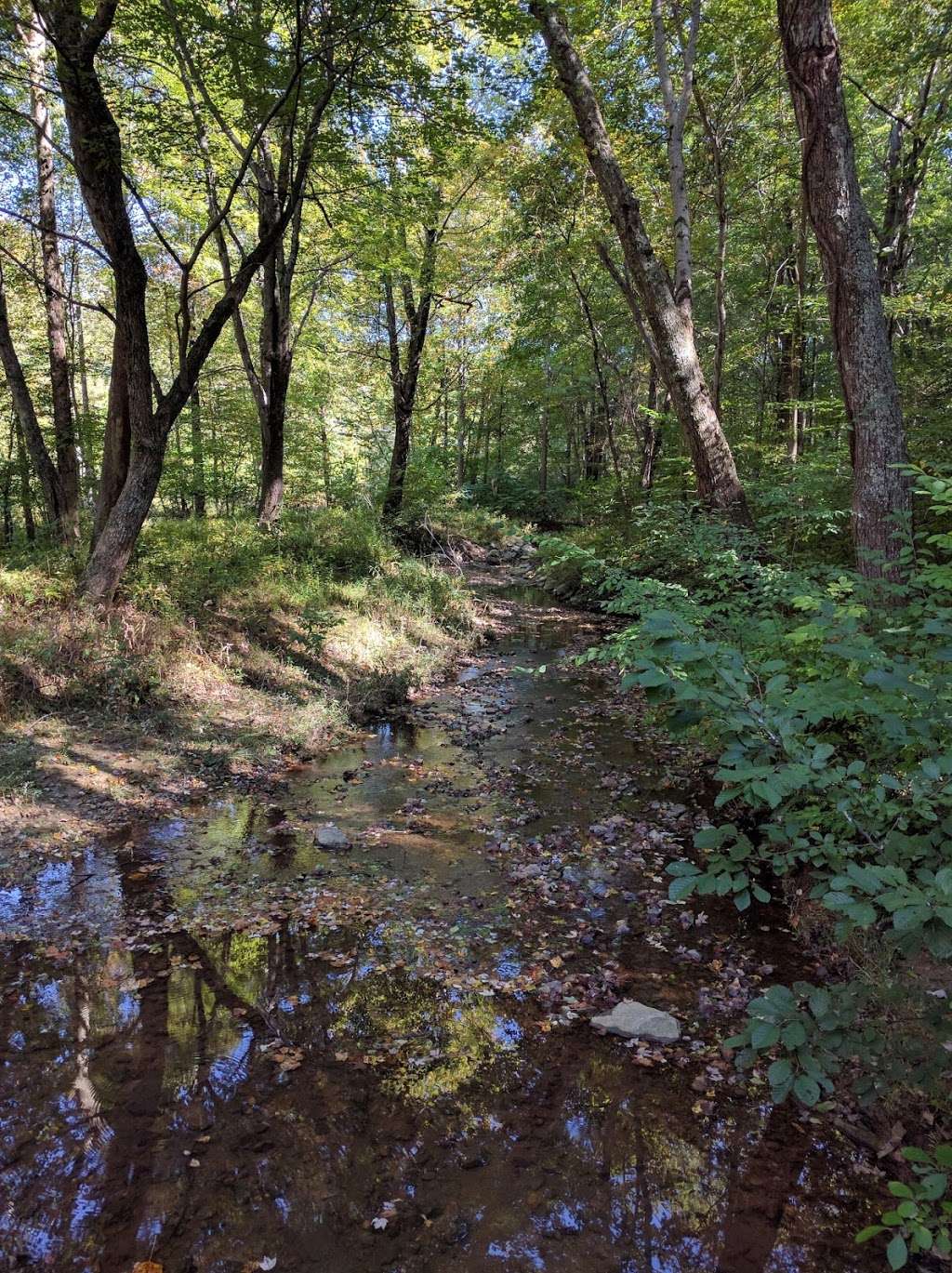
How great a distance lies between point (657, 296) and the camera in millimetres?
8344

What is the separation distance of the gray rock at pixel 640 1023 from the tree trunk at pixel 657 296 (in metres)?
6.20

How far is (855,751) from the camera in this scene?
4738mm

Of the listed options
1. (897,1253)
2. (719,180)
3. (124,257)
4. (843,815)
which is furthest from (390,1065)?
(719,180)

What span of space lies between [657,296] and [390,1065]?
8.78 meters

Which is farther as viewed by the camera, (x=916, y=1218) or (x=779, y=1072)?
(x=779, y=1072)

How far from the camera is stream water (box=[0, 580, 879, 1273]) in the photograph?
276 cm

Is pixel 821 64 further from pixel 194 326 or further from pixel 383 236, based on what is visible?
pixel 194 326

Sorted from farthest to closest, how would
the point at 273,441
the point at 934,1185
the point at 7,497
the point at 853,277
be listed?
the point at 7,497 → the point at 273,441 → the point at 853,277 → the point at 934,1185

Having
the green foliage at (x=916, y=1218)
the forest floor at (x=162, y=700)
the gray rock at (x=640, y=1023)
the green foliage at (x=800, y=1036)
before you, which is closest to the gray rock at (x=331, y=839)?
the forest floor at (x=162, y=700)

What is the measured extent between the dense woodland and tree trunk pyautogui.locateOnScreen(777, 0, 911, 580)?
3 centimetres

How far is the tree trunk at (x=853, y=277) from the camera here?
19.1ft

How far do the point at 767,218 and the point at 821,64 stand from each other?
13.3m

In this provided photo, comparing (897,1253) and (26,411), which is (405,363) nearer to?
(26,411)

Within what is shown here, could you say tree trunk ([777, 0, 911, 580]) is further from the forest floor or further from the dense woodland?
the forest floor
